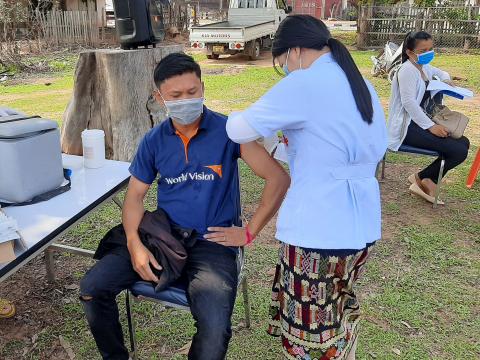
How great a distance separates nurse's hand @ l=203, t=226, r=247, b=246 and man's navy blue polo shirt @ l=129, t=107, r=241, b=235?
52 mm

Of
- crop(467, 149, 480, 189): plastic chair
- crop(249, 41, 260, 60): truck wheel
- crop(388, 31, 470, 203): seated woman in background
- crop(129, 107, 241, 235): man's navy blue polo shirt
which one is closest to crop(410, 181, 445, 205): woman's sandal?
crop(388, 31, 470, 203): seated woman in background

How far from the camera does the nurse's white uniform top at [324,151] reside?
160 centimetres

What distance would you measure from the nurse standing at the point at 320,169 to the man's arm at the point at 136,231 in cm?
56

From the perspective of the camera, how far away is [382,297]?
9.32 feet

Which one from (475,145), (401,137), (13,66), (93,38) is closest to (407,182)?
Answer: (401,137)

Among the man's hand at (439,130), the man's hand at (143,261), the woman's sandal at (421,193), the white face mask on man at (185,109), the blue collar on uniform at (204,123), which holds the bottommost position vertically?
the woman's sandal at (421,193)

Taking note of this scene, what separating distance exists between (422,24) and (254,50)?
5.65 meters

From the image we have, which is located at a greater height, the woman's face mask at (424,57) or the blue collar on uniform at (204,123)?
the woman's face mask at (424,57)

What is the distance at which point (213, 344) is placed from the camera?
180cm

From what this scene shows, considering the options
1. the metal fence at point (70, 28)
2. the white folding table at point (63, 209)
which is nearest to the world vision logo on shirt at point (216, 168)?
the white folding table at point (63, 209)

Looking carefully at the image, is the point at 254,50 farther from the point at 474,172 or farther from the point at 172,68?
the point at 172,68

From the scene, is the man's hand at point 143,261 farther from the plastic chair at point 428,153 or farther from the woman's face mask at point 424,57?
the woman's face mask at point 424,57

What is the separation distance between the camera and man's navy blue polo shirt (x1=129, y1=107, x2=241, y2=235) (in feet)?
6.81

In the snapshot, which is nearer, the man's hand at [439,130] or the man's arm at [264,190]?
the man's arm at [264,190]
